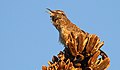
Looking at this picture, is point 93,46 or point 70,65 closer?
point 70,65

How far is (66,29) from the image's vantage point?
19.1ft

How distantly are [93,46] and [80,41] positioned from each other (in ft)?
0.40

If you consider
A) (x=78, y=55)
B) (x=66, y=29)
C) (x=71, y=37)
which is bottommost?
(x=78, y=55)

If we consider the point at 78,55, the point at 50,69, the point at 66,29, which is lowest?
the point at 50,69

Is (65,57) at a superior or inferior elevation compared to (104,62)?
superior

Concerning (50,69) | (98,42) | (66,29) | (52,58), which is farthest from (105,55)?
(66,29)

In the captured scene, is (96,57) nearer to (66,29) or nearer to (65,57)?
(65,57)

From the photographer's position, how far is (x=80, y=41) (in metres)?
2.51

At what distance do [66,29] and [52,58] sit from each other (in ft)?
10.7

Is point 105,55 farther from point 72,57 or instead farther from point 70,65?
point 70,65

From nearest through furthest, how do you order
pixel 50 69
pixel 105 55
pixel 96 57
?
pixel 50 69 < pixel 96 57 < pixel 105 55

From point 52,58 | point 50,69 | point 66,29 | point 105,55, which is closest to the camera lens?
point 50,69

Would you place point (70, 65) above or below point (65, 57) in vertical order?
below

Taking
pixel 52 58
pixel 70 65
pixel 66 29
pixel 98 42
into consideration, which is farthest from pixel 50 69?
pixel 66 29
